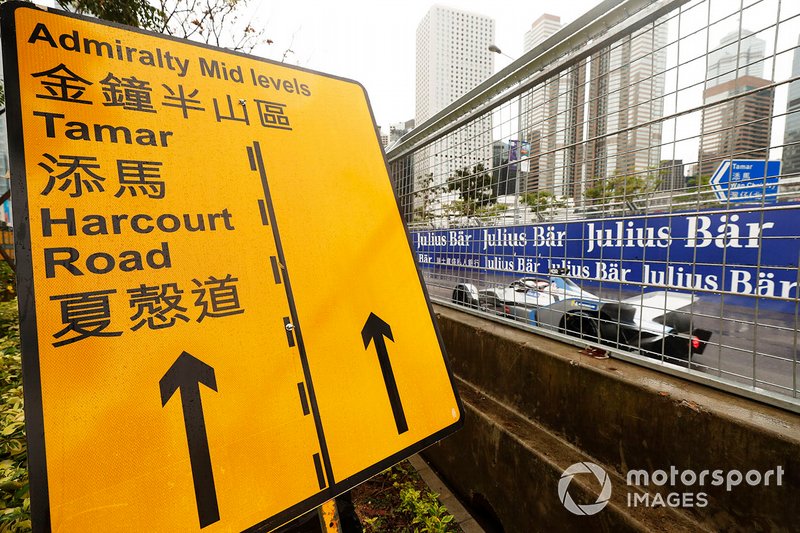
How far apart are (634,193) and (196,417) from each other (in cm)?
189

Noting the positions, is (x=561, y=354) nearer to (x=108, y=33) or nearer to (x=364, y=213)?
(x=364, y=213)

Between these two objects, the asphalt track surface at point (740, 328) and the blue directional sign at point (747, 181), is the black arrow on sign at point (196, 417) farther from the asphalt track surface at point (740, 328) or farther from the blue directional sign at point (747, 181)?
the blue directional sign at point (747, 181)

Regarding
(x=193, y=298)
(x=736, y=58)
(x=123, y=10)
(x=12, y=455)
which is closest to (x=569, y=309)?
(x=736, y=58)

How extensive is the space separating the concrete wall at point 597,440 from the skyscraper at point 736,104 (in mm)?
886

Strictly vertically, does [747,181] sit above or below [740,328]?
A: above

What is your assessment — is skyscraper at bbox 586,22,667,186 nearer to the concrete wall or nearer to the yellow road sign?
the concrete wall

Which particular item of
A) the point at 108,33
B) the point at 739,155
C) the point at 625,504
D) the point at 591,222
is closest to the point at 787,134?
the point at 739,155

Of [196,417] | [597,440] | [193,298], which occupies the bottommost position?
[597,440]

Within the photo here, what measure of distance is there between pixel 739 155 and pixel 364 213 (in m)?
1.37

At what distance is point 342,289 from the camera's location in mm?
1099

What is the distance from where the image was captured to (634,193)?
5.58 feet

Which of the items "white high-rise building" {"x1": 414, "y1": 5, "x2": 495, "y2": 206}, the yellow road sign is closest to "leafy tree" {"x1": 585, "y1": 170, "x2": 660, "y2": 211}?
the yellow road sign

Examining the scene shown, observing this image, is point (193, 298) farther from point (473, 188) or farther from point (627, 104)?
point (473, 188)

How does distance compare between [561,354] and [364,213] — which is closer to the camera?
[364,213]
